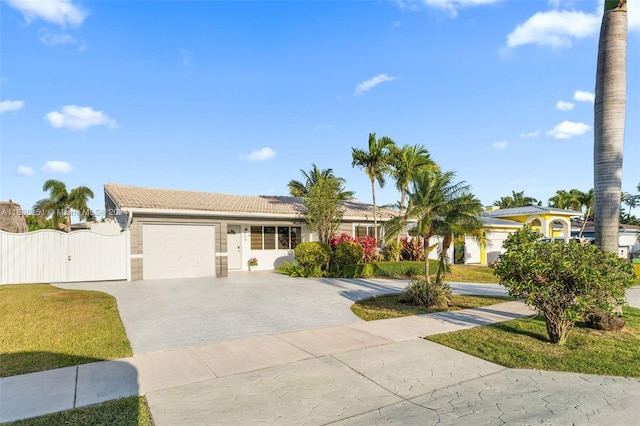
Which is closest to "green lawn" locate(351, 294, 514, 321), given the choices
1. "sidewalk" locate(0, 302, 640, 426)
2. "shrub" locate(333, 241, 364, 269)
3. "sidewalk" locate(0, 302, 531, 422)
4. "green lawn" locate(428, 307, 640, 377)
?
"sidewalk" locate(0, 302, 531, 422)

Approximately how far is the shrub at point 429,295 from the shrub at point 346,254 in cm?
616

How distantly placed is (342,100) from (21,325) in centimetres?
1507

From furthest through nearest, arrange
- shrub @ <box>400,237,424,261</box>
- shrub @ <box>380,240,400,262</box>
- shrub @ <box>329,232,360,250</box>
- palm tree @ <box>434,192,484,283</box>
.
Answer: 1. shrub @ <box>400,237,424,261</box>
2. shrub @ <box>380,240,400,262</box>
3. shrub @ <box>329,232,360,250</box>
4. palm tree @ <box>434,192,484,283</box>

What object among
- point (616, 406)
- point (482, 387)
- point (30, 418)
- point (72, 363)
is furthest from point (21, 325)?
point (616, 406)

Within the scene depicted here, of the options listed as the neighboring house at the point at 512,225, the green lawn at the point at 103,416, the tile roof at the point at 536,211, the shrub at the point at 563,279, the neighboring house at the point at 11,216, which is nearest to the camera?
the green lawn at the point at 103,416

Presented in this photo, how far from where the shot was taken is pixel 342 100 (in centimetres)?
1805

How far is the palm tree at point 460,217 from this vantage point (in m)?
9.45

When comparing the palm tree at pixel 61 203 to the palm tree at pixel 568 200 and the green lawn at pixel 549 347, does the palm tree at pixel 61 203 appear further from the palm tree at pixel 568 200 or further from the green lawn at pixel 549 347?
the palm tree at pixel 568 200

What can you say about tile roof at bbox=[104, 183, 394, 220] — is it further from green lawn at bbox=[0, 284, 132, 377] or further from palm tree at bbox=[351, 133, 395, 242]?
green lawn at bbox=[0, 284, 132, 377]

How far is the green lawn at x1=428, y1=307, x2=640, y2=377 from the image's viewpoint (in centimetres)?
528

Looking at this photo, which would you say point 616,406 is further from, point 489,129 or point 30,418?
point 489,129

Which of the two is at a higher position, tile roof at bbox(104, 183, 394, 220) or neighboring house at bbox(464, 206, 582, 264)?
tile roof at bbox(104, 183, 394, 220)

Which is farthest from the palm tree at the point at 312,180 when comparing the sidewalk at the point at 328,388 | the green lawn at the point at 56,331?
the sidewalk at the point at 328,388

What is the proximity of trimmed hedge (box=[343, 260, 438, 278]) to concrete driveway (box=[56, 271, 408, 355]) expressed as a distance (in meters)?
0.96
